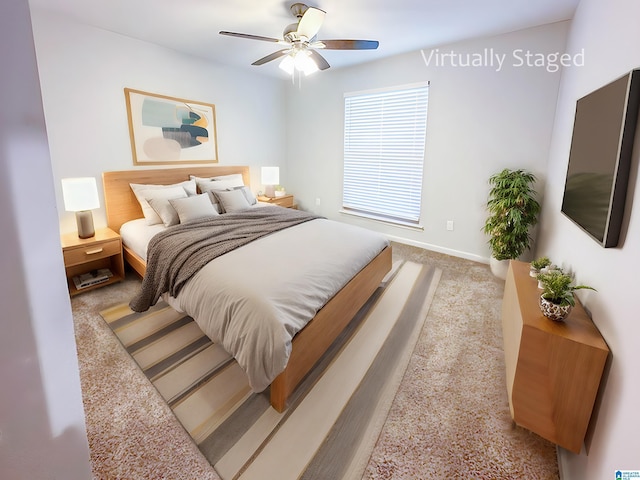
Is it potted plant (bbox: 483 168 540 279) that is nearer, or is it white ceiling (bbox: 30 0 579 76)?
white ceiling (bbox: 30 0 579 76)

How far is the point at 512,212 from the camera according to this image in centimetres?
275

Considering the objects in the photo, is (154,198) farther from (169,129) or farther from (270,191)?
(270,191)

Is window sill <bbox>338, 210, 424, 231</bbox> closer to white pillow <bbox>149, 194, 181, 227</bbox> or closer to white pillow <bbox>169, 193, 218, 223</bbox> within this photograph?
white pillow <bbox>169, 193, 218, 223</bbox>

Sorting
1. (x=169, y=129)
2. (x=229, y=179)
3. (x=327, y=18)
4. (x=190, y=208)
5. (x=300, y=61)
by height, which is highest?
(x=327, y=18)

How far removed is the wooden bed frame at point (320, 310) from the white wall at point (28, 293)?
0.96 meters

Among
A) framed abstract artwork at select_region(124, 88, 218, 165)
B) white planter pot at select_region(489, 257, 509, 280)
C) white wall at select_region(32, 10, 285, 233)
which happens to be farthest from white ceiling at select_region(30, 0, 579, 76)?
white planter pot at select_region(489, 257, 509, 280)

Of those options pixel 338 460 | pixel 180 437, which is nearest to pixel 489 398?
pixel 338 460

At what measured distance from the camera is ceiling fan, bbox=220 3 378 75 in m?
2.12

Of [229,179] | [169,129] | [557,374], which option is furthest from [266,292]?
[169,129]

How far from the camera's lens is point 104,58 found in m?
2.86

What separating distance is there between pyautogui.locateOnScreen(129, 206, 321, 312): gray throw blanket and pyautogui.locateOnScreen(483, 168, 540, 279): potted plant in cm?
206

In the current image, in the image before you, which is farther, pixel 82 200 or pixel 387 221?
pixel 387 221

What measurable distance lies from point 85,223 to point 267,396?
239cm

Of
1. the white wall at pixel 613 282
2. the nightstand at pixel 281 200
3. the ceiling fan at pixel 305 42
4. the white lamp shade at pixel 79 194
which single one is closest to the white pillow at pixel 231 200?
the nightstand at pixel 281 200
